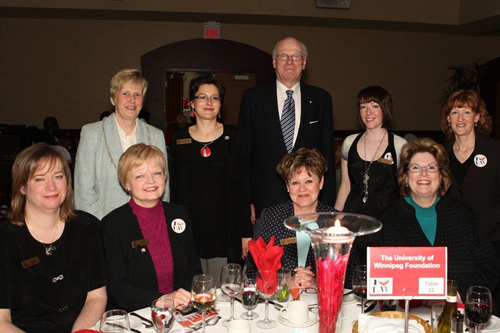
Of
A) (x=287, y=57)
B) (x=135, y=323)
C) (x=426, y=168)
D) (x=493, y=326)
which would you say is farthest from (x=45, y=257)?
(x=287, y=57)

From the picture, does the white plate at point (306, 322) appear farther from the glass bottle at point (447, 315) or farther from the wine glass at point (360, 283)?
the glass bottle at point (447, 315)

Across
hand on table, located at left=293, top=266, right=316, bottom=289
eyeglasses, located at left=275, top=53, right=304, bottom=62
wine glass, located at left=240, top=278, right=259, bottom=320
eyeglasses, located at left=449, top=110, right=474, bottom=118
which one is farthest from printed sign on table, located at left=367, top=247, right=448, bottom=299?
eyeglasses, located at left=275, top=53, right=304, bottom=62

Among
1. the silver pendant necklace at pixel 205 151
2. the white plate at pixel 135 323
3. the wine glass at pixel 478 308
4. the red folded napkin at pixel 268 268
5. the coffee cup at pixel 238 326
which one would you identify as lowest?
the white plate at pixel 135 323

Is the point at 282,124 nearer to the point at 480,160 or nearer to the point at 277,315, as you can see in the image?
the point at 480,160

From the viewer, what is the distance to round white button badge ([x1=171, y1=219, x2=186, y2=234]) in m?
2.45

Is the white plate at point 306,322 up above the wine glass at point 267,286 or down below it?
below

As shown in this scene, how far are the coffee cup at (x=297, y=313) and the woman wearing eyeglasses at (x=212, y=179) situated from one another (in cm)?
134

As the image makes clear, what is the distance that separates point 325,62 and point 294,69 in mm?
5276

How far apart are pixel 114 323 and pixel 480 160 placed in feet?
8.56

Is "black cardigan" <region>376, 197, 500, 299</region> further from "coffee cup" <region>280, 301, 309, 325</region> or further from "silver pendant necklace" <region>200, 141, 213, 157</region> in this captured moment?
"silver pendant necklace" <region>200, 141, 213, 157</region>

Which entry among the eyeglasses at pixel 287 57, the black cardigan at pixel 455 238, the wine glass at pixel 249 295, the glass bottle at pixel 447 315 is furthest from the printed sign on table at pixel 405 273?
the eyeglasses at pixel 287 57

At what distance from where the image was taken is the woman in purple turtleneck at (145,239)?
2260 mm

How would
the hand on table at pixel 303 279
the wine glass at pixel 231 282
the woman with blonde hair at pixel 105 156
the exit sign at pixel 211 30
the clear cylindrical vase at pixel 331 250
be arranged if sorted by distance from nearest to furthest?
1. the clear cylindrical vase at pixel 331 250
2. the wine glass at pixel 231 282
3. the hand on table at pixel 303 279
4. the woman with blonde hair at pixel 105 156
5. the exit sign at pixel 211 30

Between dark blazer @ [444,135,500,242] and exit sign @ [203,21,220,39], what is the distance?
5601mm
